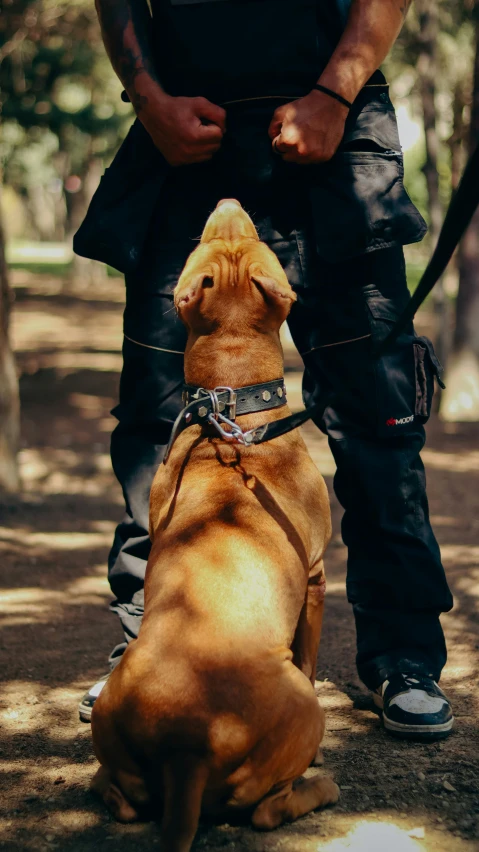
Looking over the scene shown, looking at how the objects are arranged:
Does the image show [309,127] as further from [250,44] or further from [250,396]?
[250,396]

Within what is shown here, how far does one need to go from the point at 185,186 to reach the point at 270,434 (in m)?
0.98

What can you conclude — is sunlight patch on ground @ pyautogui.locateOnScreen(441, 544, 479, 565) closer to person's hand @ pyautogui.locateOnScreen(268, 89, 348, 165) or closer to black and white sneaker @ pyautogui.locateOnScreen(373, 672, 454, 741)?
black and white sneaker @ pyautogui.locateOnScreen(373, 672, 454, 741)

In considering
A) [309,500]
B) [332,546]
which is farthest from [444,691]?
[332,546]

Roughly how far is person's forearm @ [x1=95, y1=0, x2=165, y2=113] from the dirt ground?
6.79ft

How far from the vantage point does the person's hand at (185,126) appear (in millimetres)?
3078

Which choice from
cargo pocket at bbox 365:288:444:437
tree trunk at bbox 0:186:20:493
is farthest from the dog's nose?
tree trunk at bbox 0:186:20:493

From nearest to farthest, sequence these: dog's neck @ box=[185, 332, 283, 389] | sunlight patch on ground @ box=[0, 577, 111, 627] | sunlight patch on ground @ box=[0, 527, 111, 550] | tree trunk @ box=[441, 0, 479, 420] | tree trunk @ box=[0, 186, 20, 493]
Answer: dog's neck @ box=[185, 332, 283, 389] → sunlight patch on ground @ box=[0, 577, 111, 627] → sunlight patch on ground @ box=[0, 527, 111, 550] → tree trunk @ box=[0, 186, 20, 493] → tree trunk @ box=[441, 0, 479, 420]

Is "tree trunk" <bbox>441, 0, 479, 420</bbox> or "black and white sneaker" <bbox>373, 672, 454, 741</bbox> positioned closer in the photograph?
"black and white sneaker" <bbox>373, 672, 454, 741</bbox>

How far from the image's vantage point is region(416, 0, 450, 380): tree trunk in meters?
10.5

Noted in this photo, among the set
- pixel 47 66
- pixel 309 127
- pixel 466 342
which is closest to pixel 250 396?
pixel 309 127

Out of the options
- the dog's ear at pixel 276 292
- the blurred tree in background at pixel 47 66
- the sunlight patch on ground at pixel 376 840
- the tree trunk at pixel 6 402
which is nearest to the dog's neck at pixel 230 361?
the dog's ear at pixel 276 292

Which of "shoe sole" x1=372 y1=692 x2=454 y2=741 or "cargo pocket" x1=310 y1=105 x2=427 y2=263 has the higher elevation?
"cargo pocket" x1=310 y1=105 x2=427 y2=263

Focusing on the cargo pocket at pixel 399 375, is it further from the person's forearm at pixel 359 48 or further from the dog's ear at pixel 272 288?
the person's forearm at pixel 359 48

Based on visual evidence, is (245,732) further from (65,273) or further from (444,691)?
(65,273)
